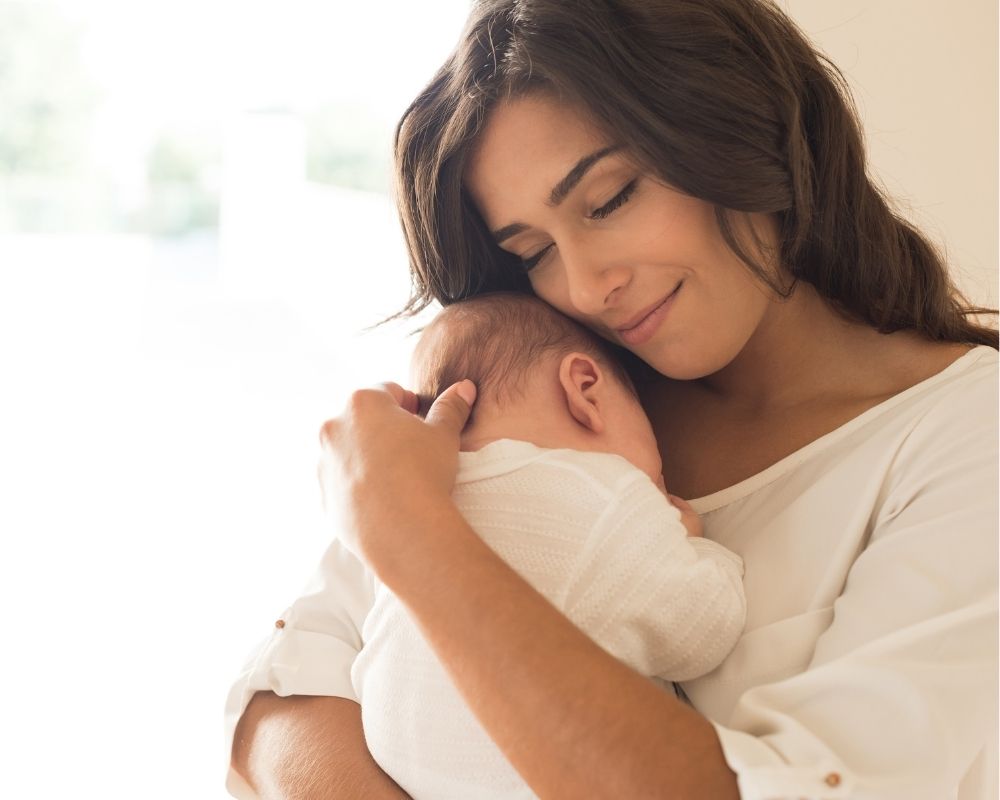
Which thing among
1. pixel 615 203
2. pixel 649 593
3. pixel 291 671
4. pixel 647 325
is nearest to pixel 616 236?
pixel 615 203

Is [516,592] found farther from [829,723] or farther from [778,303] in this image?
[778,303]

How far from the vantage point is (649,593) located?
1124 mm

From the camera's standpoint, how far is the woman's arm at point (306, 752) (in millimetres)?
1260

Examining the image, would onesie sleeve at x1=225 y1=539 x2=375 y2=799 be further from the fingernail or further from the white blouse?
the fingernail

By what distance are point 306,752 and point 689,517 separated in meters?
0.60

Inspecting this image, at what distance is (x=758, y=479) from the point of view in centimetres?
141

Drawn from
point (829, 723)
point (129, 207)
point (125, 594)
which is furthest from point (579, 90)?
point (129, 207)

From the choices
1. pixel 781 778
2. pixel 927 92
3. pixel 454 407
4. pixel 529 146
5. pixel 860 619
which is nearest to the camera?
pixel 781 778

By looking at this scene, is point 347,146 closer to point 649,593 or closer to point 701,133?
point 701,133

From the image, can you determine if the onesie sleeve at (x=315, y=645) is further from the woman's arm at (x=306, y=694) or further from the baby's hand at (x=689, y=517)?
the baby's hand at (x=689, y=517)

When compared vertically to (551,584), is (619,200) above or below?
above

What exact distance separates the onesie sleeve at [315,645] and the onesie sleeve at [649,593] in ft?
1.55

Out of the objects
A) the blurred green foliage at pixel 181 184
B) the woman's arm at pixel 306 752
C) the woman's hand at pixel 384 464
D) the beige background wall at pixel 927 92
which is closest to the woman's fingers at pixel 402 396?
the woman's hand at pixel 384 464

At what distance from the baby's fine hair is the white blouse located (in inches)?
12.1
